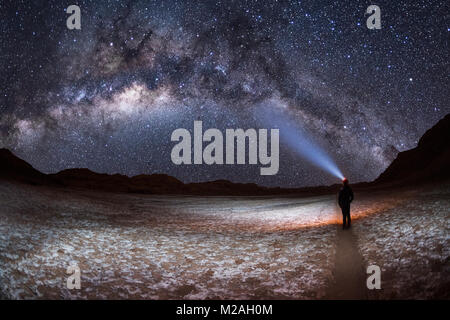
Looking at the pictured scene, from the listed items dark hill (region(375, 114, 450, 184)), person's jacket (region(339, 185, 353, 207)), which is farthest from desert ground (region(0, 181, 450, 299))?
dark hill (region(375, 114, 450, 184))

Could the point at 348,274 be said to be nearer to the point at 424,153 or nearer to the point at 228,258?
the point at 228,258

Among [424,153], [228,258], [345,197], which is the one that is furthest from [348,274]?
[424,153]

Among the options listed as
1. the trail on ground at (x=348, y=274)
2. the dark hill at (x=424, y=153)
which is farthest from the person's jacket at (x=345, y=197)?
the dark hill at (x=424, y=153)

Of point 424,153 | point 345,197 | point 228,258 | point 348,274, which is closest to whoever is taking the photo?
point 348,274

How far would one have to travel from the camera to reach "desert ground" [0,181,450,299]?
7.28m

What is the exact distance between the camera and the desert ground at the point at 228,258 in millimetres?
7277

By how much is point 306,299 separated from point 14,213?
576 inches

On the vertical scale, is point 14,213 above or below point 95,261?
above

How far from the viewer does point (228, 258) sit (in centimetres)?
1034

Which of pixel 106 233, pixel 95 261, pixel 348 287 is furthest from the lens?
pixel 106 233
